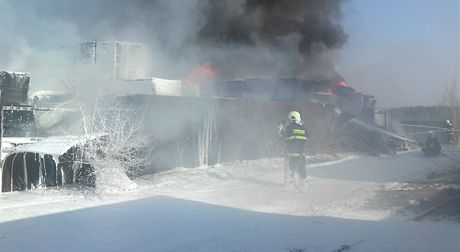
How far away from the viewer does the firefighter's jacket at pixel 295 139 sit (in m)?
6.73

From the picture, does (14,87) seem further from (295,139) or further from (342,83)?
(342,83)

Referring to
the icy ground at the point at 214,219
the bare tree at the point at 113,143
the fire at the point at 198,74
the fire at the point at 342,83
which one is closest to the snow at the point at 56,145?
the bare tree at the point at 113,143

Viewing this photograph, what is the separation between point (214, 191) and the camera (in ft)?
21.2

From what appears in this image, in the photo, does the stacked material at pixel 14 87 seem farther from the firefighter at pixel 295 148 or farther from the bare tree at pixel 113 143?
the firefighter at pixel 295 148

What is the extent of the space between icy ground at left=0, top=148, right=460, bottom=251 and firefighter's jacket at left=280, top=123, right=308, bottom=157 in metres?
0.64

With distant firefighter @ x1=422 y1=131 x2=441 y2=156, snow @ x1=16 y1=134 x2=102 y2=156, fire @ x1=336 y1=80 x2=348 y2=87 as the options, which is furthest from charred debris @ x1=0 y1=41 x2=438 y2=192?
fire @ x1=336 y1=80 x2=348 y2=87

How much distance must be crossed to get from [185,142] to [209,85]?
33.3 ft

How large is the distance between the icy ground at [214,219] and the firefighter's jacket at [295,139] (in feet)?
2.09

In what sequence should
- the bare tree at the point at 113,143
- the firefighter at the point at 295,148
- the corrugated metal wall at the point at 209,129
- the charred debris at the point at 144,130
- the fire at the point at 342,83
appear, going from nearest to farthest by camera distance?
the bare tree at the point at 113,143, the charred debris at the point at 144,130, the firefighter at the point at 295,148, the corrugated metal wall at the point at 209,129, the fire at the point at 342,83

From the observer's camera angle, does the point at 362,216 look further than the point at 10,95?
No

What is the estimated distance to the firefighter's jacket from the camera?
6.73 m

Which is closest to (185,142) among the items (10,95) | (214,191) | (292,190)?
(214,191)

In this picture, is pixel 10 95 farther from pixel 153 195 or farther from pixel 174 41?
pixel 174 41

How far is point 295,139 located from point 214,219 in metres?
2.58
